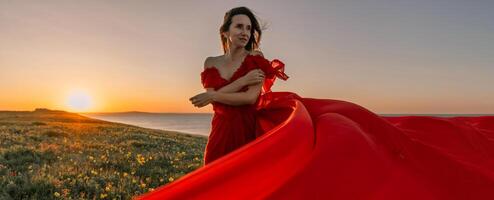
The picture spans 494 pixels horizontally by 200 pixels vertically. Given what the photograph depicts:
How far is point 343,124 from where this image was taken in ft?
14.0

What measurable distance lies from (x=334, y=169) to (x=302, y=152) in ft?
1.10

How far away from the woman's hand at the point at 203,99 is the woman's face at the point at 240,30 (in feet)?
2.51

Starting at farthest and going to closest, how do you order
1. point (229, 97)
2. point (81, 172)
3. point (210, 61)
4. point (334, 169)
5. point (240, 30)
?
point (81, 172), point (210, 61), point (240, 30), point (229, 97), point (334, 169)

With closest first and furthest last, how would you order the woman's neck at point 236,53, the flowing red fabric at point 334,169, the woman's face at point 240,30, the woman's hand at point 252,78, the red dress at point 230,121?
the flowing red fabric at point 334,169
the woman's hand at point 252,78
the red dress at point 230,121
the woman's face at point 240,30
the woman's neck at point 236,53

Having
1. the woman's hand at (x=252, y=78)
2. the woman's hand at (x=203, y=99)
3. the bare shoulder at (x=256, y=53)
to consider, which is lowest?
the woman's hand at (x=203, y=99)

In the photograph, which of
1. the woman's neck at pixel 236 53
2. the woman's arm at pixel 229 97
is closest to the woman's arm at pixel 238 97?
the woman's arm at pixel 229 97

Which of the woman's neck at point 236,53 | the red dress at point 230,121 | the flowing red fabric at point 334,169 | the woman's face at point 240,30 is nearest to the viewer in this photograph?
the flowing red fabric at point 334,169

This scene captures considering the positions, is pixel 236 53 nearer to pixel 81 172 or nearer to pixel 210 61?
pixel 210 61

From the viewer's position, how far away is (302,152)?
3.81 metres

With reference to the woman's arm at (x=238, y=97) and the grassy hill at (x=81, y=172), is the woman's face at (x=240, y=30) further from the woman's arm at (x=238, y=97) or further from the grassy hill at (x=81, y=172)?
the grassy hill at (x=81, y=172)

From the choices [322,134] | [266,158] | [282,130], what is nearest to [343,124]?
[322,134]

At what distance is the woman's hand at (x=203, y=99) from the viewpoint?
466cm

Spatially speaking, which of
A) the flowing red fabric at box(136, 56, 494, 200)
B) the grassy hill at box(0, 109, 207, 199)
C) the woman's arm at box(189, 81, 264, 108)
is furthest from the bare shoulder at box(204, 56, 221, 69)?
the grassy hill at box(0, 109, 207, 199)

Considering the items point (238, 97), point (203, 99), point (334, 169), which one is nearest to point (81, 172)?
point (203, 99)
